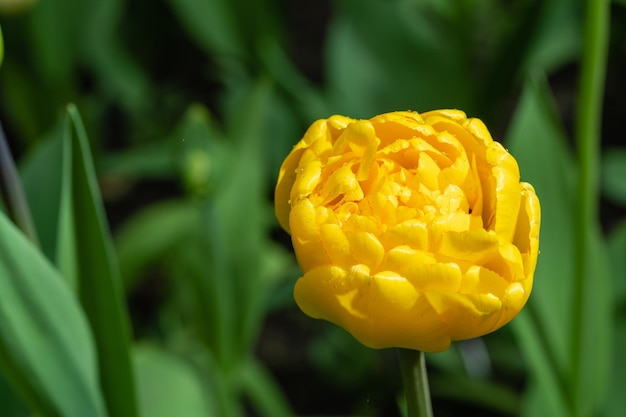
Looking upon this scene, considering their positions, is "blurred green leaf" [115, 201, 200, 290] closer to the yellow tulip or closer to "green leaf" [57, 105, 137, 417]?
"green leaf" [57, 105, 137, 417]

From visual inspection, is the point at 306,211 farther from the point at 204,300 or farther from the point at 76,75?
the point at 76,75

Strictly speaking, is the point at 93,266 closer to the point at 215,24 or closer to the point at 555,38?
the point at 215,24

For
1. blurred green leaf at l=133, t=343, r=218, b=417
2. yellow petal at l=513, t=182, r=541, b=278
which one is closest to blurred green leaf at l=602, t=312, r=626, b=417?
blurred green leaf at l=133, t=343, r=218, b=417

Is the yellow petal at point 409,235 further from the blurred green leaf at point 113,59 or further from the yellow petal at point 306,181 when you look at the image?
the blurred green leaf at point 113,59

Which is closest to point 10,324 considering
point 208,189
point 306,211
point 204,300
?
point 306,211

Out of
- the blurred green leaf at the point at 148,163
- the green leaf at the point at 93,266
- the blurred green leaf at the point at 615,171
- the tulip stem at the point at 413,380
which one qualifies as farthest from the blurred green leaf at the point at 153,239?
the tulip stem at the point at 413,380

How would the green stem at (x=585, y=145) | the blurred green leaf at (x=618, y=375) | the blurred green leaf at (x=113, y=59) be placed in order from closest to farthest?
the green stem at (x=585, y=145)
the blurred green leaf at (x=618, y=375)
the blurred green leaf at (x=113, y=59)
